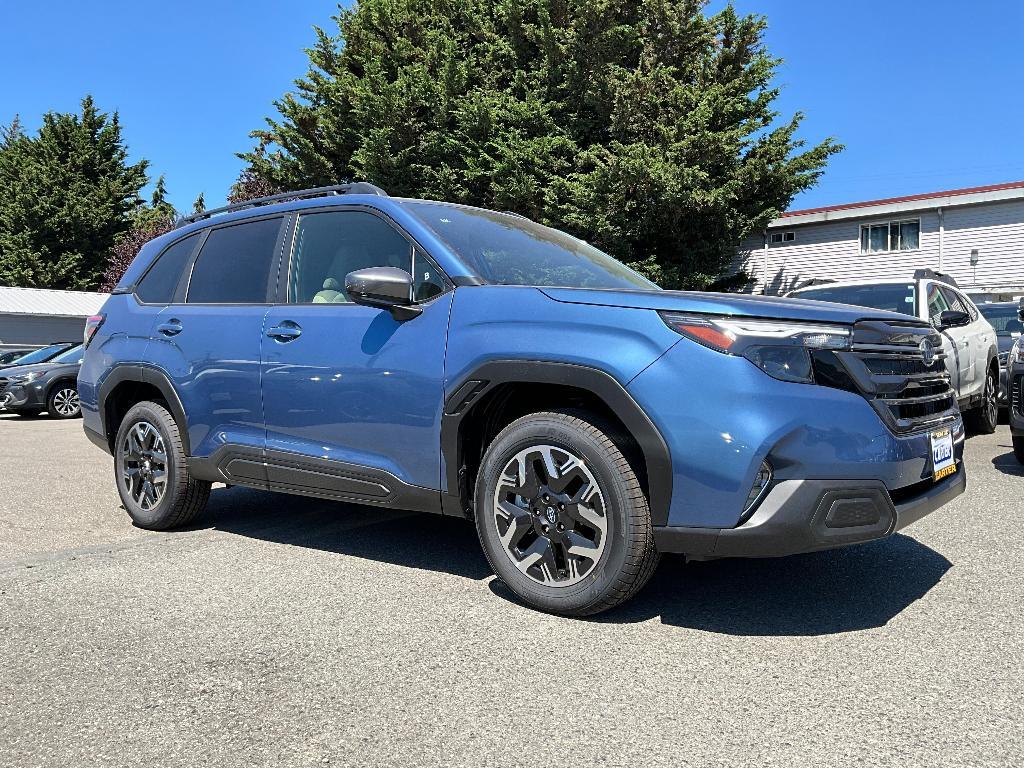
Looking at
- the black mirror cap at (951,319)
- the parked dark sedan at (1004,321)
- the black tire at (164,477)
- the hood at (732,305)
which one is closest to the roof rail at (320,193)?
the black tire at (164,477)

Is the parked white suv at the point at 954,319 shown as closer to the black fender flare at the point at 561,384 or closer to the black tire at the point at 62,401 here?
the black fender flare at the point at 561,384

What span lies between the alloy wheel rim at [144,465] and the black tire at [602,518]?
2.40m

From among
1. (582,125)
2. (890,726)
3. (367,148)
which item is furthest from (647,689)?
(367,148)

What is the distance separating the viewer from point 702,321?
303 centimetres

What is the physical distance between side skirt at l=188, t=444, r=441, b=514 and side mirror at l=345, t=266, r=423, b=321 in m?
0.77

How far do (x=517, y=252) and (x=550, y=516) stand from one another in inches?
56.7

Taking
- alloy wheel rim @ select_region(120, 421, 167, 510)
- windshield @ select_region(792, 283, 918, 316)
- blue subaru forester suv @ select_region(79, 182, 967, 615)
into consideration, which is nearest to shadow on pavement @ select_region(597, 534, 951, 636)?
blue subaru forester suv @ select_region(79, 182, 967, 615)

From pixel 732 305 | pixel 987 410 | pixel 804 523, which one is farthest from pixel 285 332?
pixel 987 410

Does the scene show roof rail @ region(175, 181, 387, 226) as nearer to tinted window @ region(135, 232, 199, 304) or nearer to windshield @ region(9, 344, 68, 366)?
tinted window @ region(135, 232, 199, 304)

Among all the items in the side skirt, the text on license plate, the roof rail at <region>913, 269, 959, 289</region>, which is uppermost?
the roof rail at <region>913, 269, 959, 289</region>

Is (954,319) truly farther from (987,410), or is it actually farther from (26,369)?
(26,369)

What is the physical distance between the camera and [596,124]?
25.0 metres

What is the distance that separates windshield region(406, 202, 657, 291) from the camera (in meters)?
3.90

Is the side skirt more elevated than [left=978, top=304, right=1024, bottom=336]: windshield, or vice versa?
[left=978, top=304, right=1024, bottom=336]: windshield
